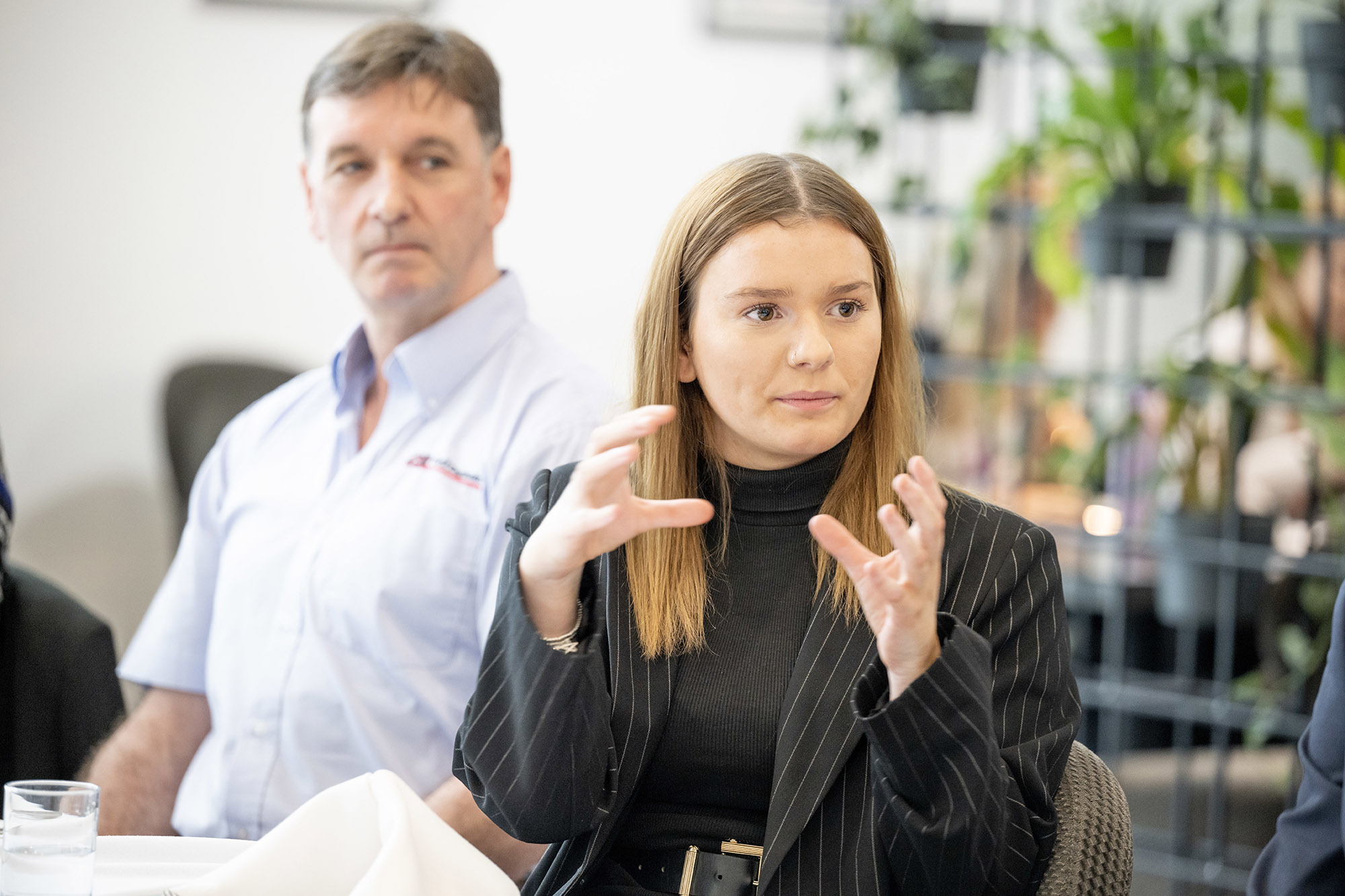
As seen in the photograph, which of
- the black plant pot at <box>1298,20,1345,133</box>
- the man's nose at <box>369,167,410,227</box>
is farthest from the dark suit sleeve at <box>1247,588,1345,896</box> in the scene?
the black plant pot at <box>1298,20,1345,133</box>

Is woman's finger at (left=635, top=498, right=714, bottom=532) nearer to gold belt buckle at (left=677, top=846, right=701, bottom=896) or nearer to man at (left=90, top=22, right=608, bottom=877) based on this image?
gold belt buckle at (left=677, top=846, right=701, bottom=896)

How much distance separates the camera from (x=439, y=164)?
1805 millimetres

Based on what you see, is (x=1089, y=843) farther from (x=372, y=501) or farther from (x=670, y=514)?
(x=372, y=501)

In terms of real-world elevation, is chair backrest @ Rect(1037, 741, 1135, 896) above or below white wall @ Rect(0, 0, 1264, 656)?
below

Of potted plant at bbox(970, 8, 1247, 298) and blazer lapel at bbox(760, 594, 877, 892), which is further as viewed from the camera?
potted plant at bbox(970, 8, 1247, 298)

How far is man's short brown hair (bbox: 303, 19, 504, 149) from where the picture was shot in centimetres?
176

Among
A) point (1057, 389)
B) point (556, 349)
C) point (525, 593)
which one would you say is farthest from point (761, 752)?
point (1057, 389)

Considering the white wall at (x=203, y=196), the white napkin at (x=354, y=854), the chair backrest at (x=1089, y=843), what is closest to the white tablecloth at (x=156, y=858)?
the white napkin at (x=354, y=854)

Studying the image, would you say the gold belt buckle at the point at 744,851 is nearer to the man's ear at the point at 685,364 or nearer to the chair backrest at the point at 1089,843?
the chair backrest at the point at 1089,843

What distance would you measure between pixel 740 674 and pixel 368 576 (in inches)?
24.4

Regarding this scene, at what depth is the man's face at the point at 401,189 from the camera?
1765 mm

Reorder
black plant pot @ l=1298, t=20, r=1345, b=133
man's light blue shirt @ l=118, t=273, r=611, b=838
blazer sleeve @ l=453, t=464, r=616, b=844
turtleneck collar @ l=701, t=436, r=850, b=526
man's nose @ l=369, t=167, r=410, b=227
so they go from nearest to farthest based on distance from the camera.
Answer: blazer sleeve @ l=453, t=464, r=616, b=844 → turtleneck collar @ l=701, t=436, r=850, b=526 → man's light blue shirt @ l=118, t=273, r=611, b=838 → man's nose @ l=369, t=167, r=410, b=227 → black plant pot @ l=1298, t=20, r=1345, b=133

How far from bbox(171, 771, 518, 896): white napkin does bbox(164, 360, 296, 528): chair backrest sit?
202 centimetres

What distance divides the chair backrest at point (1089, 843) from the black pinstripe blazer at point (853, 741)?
0.06ft
